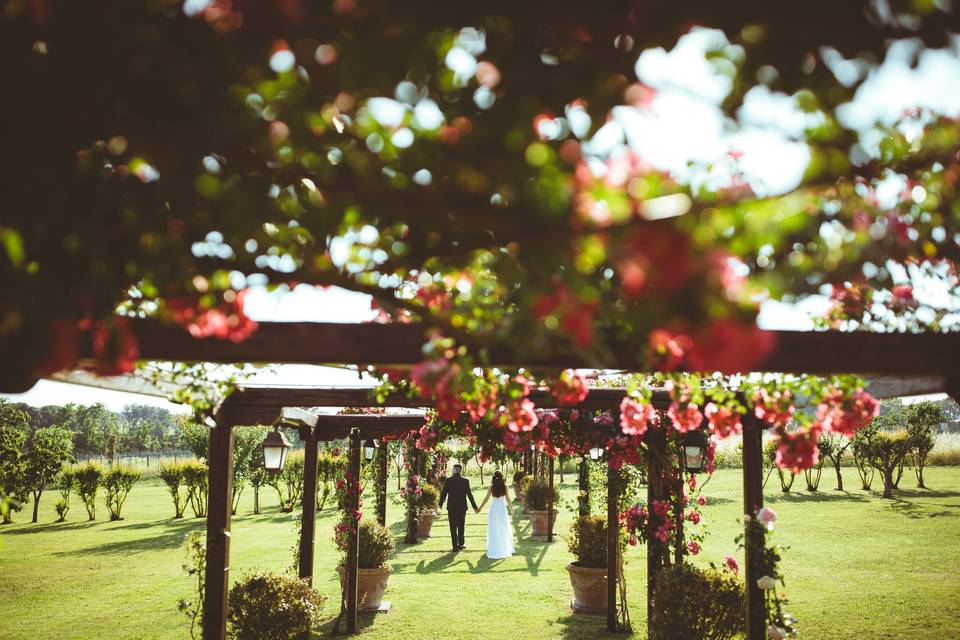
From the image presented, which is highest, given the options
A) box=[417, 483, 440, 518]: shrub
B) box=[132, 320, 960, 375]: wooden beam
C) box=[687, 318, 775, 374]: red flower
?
box=[132, 320, 960, 375]: wooden beam

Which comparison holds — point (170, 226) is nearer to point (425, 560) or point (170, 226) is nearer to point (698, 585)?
point (698, 585)

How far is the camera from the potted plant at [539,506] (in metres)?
13.2

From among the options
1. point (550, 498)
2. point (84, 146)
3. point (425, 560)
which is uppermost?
point (84, 146)

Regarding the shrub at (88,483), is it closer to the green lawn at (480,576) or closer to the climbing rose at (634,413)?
the green lawn at (480,576)

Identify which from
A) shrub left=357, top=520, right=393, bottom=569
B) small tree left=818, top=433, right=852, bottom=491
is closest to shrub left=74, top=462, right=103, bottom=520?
shrub left=357, top=520, right=393, bottom=569

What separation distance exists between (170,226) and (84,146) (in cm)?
32

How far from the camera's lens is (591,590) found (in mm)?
7324

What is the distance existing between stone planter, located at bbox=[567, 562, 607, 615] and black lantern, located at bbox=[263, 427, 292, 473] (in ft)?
12.6

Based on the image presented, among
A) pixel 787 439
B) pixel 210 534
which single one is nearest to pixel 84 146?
pixel 787 439

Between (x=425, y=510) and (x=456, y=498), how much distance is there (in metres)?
2.56

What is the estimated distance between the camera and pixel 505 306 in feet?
7.36

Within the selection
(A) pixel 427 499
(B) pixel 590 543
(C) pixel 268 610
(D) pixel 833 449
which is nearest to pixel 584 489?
(B) pixel 590 543

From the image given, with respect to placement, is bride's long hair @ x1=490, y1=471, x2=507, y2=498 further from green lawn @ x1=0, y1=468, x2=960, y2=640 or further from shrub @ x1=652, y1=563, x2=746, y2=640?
shrub @ x1=652, y1=563, x2=746, y2=640

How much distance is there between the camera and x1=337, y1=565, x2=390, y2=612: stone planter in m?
7.42
